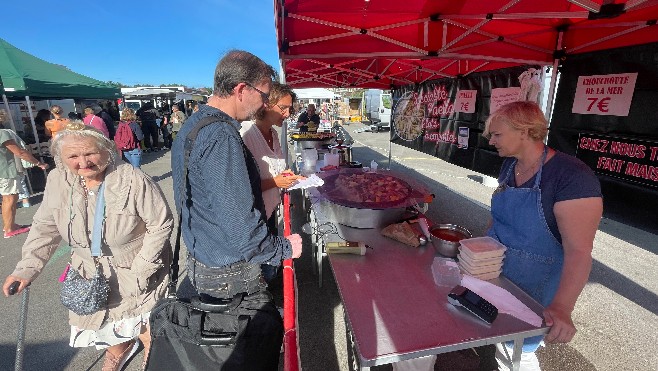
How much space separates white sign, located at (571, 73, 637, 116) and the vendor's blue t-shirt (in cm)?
236

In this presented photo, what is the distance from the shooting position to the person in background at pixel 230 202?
146 cm

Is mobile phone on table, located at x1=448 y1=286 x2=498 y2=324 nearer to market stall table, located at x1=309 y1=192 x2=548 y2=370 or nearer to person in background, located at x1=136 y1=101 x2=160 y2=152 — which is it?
market stall table, located at x1=309 y1=192 x2=548 y2=370

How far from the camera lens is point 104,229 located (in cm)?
196

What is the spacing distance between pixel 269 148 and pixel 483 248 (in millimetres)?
2179

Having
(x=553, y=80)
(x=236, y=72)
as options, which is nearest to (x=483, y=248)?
(x=236, y=72)

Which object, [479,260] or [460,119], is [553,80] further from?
[479,260]

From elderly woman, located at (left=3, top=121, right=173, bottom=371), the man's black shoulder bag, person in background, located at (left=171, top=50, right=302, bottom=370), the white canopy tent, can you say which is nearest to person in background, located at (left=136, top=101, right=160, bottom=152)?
the white canopy tent

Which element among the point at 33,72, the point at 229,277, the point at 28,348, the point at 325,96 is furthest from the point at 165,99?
the point at 229,277

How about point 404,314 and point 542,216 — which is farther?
point 542,216

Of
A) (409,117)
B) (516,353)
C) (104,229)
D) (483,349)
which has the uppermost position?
(409,117)

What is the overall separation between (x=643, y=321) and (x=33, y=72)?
40.8ft

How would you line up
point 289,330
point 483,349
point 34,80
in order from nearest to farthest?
point 289,330 < point 483,349 < point 34,80

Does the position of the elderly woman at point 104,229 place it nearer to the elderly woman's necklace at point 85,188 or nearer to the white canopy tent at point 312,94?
the elderly woman's necklace at point 85,188

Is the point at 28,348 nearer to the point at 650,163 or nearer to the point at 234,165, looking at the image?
the point at 234,165
